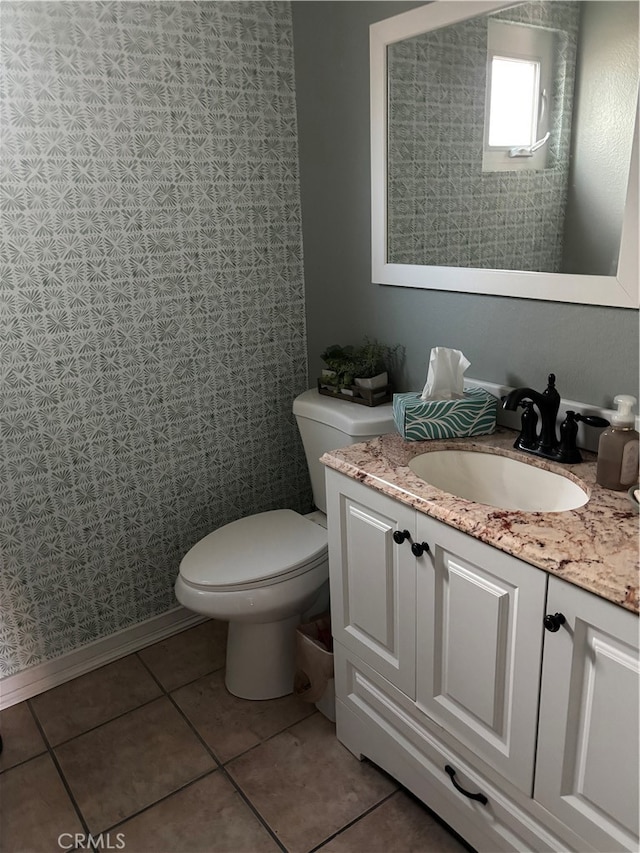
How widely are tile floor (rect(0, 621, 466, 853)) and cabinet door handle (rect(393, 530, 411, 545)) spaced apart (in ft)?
2.41

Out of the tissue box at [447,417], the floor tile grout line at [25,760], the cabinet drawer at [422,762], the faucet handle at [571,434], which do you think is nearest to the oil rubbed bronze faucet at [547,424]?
the faucet handle at [571,434]

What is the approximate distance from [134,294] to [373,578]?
3.67 ft

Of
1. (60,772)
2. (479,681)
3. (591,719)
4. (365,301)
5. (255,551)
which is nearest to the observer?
(591,719)

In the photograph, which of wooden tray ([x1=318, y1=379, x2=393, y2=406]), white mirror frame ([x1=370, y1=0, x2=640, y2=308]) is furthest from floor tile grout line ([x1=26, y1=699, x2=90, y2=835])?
white mirror frame ([x1=370, y1=0, x2=640, y2=308])

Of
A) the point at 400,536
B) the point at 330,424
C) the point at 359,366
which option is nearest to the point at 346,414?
the point at 330,424

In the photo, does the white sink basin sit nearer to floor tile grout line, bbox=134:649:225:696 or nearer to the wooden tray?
the wooden tray

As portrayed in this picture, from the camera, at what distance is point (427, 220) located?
1854mm

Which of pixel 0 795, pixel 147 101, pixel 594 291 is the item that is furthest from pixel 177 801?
pixel 147 101

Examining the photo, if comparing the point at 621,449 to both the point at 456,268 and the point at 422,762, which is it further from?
the point at 422,762

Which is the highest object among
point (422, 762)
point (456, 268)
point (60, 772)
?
point (456, 268)

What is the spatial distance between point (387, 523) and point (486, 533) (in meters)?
0.31

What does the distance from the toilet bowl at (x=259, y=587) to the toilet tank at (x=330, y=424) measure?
187 mm

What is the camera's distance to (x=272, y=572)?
6.18 feet

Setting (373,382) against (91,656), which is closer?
(373,382)
